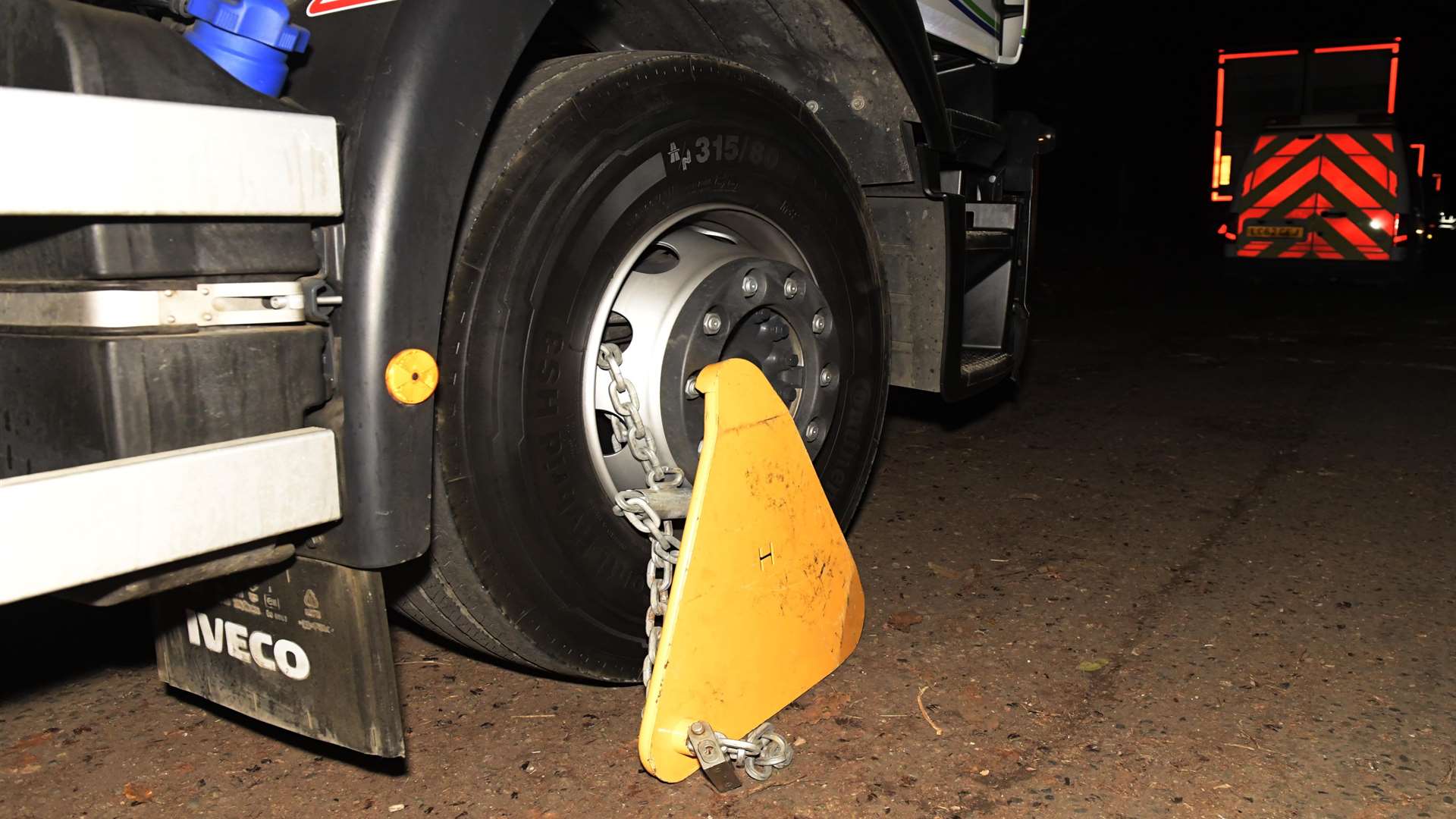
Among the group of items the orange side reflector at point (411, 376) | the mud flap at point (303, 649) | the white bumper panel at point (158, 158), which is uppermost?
the white bumper panel at point (158, 158)

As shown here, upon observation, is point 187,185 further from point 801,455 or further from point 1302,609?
point 1302,609

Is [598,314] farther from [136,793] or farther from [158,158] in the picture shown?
[136,793]

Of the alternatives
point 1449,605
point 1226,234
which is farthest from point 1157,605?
point 1226,234

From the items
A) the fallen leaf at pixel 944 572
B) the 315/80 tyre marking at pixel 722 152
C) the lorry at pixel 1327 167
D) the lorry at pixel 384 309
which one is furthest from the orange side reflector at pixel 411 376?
the lorry at pixel 1327 167

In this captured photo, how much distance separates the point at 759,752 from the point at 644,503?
0.50 m

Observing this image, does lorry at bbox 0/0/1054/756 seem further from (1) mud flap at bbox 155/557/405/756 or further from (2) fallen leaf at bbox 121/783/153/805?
(2) fallen leaf at bbox 121/783/153/805

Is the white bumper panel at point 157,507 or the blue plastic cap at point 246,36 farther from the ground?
the blue plastic cap at point 246,36

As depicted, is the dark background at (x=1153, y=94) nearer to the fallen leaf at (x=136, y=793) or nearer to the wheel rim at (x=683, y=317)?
the wheel rim at (x=683, y=317)

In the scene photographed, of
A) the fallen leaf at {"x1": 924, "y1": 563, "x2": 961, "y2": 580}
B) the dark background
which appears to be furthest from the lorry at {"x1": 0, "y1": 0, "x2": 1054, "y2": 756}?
the dark background

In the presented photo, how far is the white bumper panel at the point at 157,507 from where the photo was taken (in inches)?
47.8

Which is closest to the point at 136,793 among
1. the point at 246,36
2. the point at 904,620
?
the point at 246,36

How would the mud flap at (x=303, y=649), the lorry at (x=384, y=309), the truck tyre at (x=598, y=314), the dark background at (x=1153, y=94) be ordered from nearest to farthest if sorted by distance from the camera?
the lorry at (x=384, y=309)
the mud flap at (x=303, y=649)
the truck tyre at (x=598, y=314)
the dark background at (x=1153, y=94)

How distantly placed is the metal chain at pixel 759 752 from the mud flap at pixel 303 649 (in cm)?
61

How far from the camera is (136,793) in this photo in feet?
6.88
